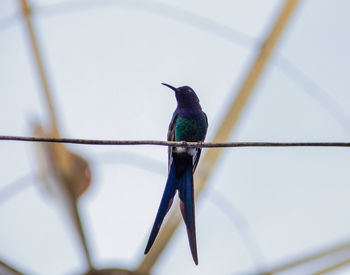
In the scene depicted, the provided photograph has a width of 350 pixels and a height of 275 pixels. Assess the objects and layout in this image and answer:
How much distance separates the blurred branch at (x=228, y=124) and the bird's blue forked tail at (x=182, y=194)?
35cm

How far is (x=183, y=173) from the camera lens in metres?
5.75

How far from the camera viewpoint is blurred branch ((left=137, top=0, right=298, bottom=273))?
620 cm

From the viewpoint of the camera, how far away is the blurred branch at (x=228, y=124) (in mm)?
6203

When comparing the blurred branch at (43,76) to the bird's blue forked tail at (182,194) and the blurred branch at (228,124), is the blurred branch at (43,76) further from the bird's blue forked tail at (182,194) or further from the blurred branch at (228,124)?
the blurred branch at (228,124)

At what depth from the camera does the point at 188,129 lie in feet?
20.5

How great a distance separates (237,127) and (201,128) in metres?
0.39

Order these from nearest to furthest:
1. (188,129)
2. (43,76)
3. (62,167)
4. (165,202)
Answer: (165,202)
(43,76)
(62,167)
(188,129)

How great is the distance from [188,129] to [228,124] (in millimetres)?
408

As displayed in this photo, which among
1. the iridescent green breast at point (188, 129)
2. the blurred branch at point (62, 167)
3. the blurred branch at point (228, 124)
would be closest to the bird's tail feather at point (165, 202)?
the iridescent green breast at point (188, 129)

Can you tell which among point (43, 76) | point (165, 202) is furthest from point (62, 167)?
point (165, 202)

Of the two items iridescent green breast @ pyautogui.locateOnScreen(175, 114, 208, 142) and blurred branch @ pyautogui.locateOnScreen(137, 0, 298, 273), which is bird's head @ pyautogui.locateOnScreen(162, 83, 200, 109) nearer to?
iridescent green breast @ pyautogui.locateOnScreen(175, 114, 208, 142)

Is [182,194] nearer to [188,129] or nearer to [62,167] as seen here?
[188,129]

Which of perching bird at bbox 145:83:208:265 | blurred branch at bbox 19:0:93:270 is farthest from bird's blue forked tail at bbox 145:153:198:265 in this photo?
blurred branch at bbox 19:0:93:270

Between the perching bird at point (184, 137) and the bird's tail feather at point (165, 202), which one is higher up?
the perching bird at point (184, 137)
